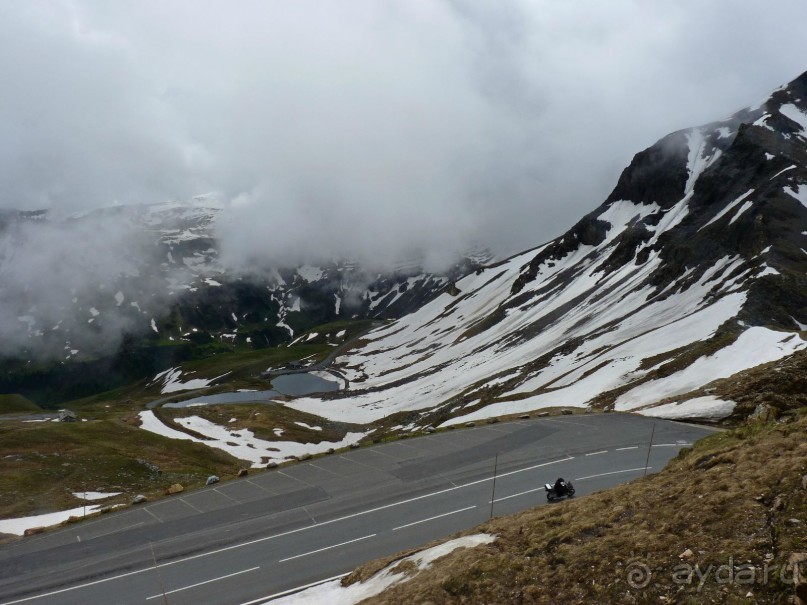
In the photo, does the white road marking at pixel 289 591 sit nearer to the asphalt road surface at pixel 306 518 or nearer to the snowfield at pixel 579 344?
the asphalt road surface at pixel 306 518

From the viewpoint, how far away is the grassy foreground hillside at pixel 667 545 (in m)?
9.77

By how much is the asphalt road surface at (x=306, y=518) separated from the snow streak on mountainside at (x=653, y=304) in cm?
1354

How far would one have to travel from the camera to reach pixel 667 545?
1140cm

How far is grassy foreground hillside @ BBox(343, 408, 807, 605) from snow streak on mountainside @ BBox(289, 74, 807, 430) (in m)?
26.0

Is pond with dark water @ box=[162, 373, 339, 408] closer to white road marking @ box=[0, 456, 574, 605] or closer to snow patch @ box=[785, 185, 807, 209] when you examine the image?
white road marking @ box=[0, 456, 574, 605]

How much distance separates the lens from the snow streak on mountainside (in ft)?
182

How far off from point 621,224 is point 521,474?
16233cm

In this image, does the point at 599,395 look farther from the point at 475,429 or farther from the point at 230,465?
the point at 230,465

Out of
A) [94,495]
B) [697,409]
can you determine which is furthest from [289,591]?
[94,495]

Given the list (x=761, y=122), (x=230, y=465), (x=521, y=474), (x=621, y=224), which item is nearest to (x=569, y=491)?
(x=521, y=474)

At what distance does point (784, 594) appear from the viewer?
8.70 metres

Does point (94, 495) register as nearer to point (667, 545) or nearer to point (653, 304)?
point (667, 545)


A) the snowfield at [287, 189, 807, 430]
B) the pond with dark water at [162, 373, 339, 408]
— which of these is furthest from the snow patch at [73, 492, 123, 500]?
the pond with dark water at [162, 373, 339, 408]

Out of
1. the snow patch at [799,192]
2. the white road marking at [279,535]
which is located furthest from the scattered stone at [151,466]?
the snow patch at [799,192]
